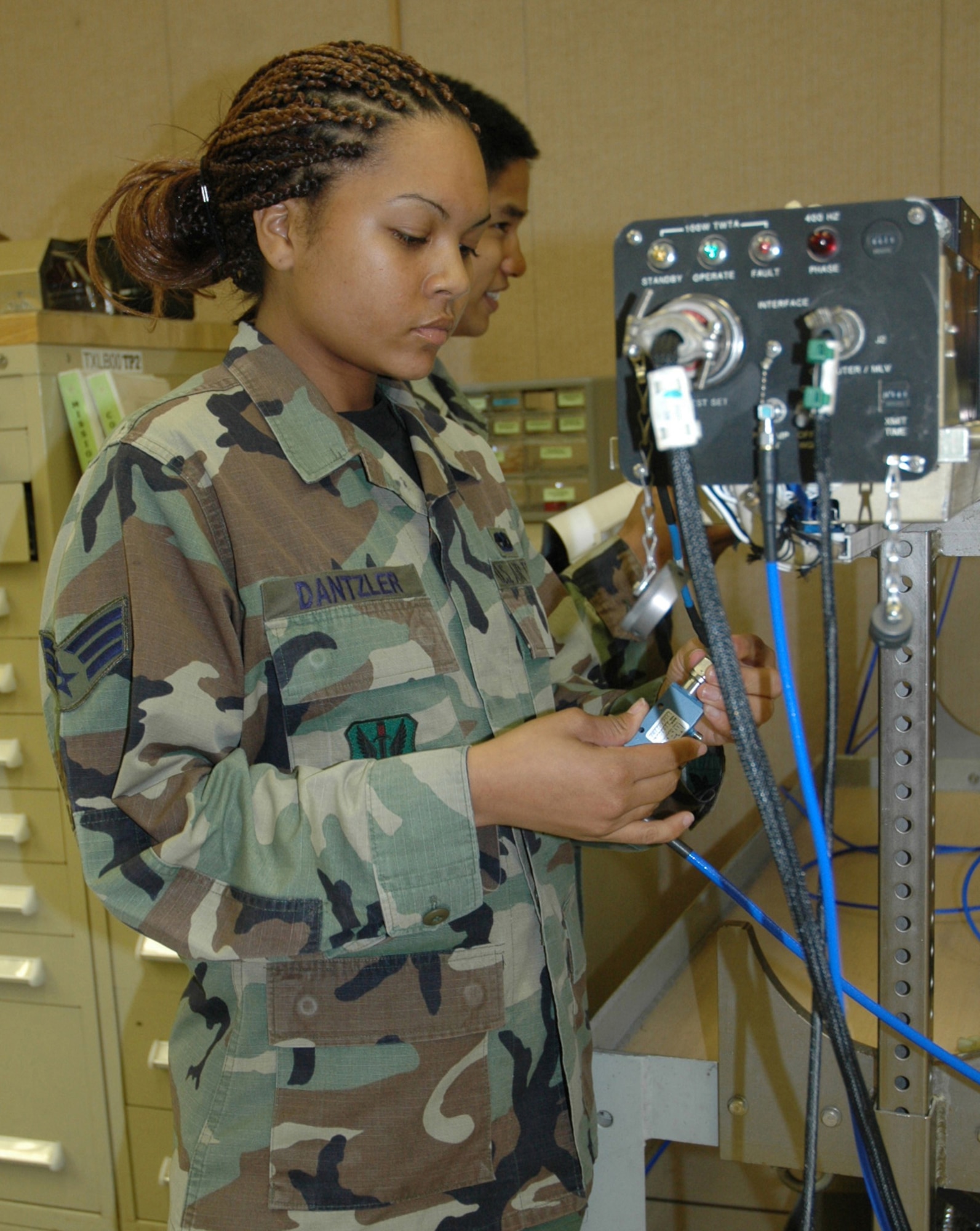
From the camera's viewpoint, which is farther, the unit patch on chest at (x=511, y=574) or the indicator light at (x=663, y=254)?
the unit patch on chest at (x=511, y=574)

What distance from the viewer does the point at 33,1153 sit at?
5.18 feet

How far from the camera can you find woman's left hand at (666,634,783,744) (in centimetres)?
80

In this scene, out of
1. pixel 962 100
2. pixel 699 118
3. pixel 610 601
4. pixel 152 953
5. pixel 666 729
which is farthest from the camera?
pixel 699 118

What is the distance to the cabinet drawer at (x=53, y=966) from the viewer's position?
60.3 inches

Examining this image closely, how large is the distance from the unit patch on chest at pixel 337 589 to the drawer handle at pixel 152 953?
0.87 meters

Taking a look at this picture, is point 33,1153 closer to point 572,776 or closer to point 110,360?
point 110,360

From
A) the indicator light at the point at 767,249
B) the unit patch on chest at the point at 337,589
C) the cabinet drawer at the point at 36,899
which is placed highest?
the indicator light at the point at 767,249

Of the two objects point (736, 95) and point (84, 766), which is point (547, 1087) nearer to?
point (84, 766)

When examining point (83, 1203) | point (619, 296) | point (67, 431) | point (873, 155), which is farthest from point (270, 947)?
point (873, 155)

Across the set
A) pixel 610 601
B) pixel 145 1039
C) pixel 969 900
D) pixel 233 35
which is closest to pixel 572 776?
pixel 610 601

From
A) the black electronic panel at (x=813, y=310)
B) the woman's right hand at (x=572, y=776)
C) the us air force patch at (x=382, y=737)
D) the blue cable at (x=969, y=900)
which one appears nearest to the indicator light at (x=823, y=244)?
the black electronic panel at (x=813, y=310)

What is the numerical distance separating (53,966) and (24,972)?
0.13 feet

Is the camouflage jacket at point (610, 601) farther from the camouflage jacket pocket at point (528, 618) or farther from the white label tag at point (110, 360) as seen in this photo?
the white label tag at point (110, 360)

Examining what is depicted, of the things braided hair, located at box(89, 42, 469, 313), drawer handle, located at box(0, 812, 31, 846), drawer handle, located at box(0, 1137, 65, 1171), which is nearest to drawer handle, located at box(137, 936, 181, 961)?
drawer handle, located at box(0, 812, 31, 846)
